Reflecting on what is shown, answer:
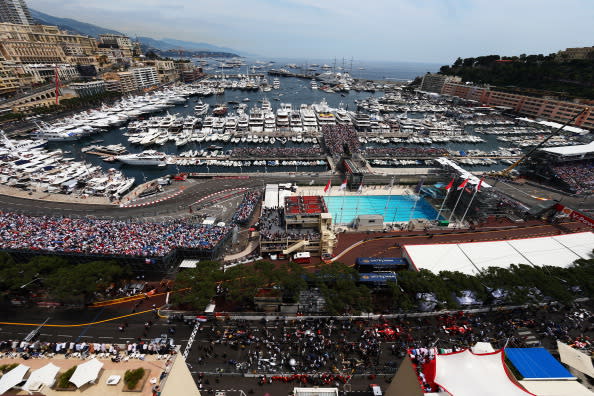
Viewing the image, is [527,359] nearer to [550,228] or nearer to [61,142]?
[550,228]

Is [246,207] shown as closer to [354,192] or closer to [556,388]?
[354,192]

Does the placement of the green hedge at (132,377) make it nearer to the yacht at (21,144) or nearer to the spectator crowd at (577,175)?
the spectator crowd at (577,175)

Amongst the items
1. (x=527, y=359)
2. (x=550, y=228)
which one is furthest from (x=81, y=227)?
(x=550, y=228)

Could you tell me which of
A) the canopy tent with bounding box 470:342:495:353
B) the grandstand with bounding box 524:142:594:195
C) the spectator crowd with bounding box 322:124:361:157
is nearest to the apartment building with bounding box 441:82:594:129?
the grandstand with bounding box 524:142:594:195

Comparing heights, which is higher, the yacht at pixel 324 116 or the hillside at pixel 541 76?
the hillside at pixel 541 76

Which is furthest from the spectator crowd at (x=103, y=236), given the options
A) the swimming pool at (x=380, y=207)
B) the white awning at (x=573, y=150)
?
the white awning at (x=573, y=150)

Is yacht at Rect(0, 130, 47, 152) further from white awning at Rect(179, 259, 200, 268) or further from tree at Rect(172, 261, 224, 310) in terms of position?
tree at Rect(172, 261, 224, 310)
